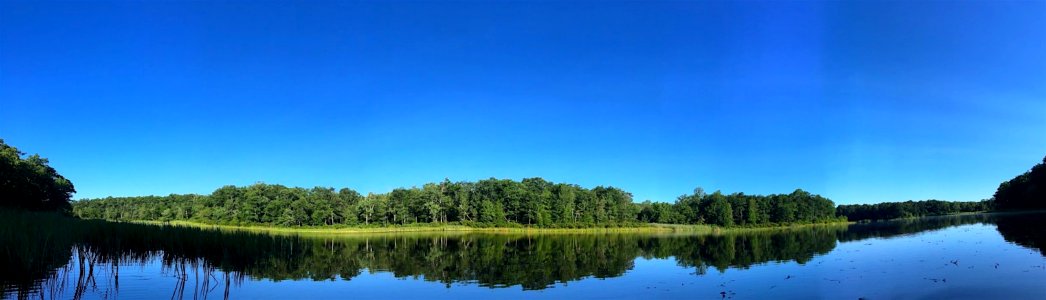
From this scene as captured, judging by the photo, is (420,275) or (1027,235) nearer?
(420,275)

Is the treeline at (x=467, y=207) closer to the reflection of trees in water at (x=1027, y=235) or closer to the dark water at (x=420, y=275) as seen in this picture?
the reflection of trees in water at (x=1027, y=235)

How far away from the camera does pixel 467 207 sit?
12131 centimetres

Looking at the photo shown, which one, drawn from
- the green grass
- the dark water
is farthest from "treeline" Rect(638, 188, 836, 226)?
the dark water

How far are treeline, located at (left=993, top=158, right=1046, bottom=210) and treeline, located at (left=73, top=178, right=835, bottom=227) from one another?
47828mm

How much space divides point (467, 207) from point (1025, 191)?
131 meters

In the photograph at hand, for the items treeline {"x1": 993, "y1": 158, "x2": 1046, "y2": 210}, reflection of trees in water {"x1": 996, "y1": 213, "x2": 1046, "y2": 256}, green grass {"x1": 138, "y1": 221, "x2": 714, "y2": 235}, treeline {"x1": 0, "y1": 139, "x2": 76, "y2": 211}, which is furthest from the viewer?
treeline {"x1": 993, "y1": 158, "x2": 1046, "y2": 210}

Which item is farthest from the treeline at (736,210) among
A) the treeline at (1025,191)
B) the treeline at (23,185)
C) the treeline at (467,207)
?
the treeline at (23,185)

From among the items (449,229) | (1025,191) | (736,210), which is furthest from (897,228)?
(449,229)

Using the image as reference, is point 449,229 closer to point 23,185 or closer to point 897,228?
point 23,185

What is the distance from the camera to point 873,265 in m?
30.2

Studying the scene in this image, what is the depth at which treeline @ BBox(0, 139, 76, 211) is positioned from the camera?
173ft

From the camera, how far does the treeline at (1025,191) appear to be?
115m

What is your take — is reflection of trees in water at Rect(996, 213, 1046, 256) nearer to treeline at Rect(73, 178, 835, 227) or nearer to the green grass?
the green grass

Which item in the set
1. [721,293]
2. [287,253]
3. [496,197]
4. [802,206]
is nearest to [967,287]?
[721,293]
